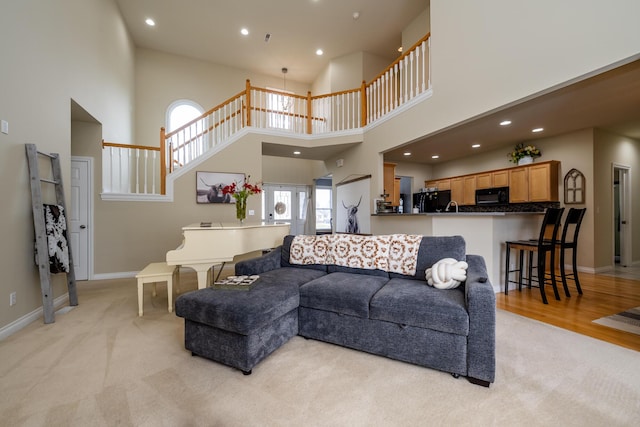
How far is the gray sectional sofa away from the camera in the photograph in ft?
5.68

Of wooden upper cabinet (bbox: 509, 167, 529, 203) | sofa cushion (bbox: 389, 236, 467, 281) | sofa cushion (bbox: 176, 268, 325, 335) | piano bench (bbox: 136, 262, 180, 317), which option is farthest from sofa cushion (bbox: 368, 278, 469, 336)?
wooden upper cabinet (bbox: 509, 167, 529, 203)

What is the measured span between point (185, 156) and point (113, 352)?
155 inches

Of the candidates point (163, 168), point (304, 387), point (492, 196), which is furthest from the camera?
point (492, 196)

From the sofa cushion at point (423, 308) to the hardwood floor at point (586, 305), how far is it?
4.81ft

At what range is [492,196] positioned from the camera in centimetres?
605

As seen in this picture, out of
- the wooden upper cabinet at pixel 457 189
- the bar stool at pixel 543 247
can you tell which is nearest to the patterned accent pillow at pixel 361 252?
the bar stool at pixel 543 247

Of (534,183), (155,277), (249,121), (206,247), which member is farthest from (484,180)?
(155,277)

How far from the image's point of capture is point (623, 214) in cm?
557

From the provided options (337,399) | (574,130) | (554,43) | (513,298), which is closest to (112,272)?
(337,399)

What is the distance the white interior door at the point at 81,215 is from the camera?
4.48 m

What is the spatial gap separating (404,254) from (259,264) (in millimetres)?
1464

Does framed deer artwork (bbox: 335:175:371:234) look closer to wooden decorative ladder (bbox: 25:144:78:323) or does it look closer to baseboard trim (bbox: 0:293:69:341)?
wooden decorative ladder (bbox: 25:144:78:323)

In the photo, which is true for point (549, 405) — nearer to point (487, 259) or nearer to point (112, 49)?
point (487, 259)

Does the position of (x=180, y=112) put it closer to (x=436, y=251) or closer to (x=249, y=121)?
(x=249, y=121)
